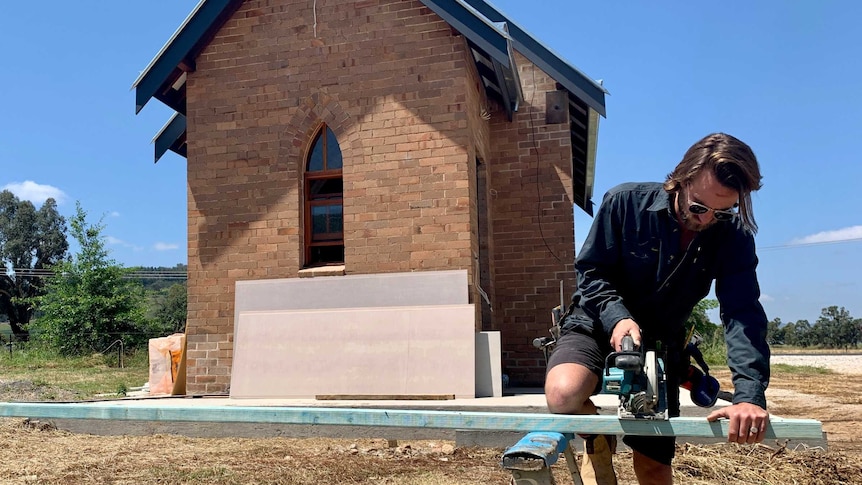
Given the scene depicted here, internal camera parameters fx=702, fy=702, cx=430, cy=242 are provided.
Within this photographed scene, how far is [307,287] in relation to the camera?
9242 millimetres

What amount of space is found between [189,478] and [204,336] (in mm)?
4201

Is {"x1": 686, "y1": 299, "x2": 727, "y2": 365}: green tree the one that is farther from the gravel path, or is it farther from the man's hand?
the man's hand

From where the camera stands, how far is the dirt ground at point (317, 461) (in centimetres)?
568

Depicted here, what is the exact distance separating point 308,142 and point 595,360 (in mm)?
7319

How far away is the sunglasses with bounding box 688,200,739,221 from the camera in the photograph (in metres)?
2.82

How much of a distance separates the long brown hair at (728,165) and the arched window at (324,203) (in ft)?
23.5

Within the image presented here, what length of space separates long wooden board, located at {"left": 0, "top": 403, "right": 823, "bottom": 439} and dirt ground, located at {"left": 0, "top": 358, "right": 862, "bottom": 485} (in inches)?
104

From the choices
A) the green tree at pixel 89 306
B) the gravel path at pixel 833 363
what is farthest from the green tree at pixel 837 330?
the green tree at pixel 89 306

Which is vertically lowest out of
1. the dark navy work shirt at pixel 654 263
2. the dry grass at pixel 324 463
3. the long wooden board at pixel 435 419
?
the dry grass at pixel 324 463

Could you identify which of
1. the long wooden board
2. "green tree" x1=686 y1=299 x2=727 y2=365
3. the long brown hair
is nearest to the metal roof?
the long brown hair

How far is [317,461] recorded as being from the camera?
6.40 metres

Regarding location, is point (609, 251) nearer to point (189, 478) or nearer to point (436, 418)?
point (436, 418)

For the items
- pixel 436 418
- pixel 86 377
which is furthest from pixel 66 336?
pixel 436 418

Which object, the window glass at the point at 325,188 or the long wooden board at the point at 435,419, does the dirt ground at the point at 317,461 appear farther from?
the window glass at the point at 325,188
